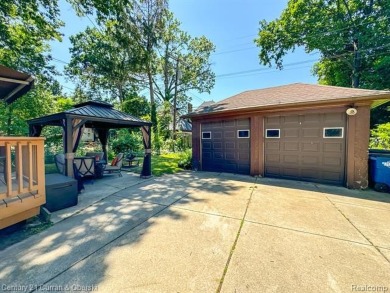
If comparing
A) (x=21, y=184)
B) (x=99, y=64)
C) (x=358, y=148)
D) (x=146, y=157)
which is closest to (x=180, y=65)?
(x=99, y=64)

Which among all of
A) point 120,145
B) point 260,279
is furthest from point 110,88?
point 260,279

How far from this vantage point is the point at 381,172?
5.53 metres

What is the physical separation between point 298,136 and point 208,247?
19.2 ft

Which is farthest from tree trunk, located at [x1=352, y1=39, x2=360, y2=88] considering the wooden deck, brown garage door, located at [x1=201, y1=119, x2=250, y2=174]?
the wooden deck

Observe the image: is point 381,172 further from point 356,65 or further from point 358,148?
point 356,65

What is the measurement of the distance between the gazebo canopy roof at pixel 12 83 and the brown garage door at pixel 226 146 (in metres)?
6.60

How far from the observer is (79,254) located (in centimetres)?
251

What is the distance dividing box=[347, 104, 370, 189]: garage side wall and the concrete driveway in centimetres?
111

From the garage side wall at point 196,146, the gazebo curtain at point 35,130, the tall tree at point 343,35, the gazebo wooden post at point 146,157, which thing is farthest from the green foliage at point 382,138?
the gazebo curtain at point 35,130

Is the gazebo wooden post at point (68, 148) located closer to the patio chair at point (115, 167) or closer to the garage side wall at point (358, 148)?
the patio chair at point (115, 167)

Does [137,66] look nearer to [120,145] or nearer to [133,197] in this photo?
[120,145]

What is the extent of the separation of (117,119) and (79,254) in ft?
15.6

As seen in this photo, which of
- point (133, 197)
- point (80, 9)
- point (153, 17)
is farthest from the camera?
point (153, 17)

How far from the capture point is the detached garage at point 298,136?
575cm
